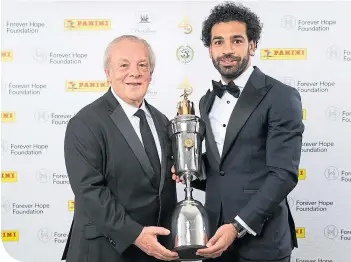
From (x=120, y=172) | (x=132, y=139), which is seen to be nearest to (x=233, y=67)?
(x=132, y=139)

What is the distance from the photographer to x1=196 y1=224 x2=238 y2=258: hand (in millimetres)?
1940

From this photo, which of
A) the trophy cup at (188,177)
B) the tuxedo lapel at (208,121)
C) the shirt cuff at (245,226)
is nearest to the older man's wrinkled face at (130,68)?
the trophy cup at (188,177)

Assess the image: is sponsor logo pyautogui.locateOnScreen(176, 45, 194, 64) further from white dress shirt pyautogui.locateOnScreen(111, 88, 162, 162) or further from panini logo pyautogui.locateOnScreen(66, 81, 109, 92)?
white dress shirt pyautogui.locateOnScreen(111, 88, 162, 162)

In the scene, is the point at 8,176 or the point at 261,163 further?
the point at 8,176

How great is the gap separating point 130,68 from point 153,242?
78cm

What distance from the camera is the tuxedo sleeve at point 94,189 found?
6.23 ft

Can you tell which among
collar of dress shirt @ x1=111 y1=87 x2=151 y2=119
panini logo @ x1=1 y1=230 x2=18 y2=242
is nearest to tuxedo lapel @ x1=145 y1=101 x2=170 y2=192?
collar of dress shirt @ x1=111 y1=87 x2=151 y2=119

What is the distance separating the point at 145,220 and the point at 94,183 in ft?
0.95

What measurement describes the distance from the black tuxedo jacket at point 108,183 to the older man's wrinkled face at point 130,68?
0.10 m

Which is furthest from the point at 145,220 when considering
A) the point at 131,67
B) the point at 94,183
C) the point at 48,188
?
the point at 48,188

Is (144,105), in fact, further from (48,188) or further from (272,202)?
(48,188)

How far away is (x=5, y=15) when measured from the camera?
3.34m

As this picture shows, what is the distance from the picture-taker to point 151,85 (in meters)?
3.32

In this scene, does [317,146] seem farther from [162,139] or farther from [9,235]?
[9,235]
